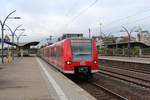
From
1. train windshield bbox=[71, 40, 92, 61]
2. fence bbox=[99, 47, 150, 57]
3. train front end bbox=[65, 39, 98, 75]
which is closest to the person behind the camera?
train front end bbox=[65, 39, 98, 75]

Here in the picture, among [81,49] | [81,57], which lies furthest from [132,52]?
[81,57]

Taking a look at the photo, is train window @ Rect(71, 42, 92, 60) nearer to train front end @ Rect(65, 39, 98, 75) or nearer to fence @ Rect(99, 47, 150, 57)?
train front end @ Rect(65, 39, 98, 75)

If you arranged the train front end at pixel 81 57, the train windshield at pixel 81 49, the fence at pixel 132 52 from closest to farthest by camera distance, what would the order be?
the train front end at pixel 81 57 → the train windshield at pixel 81 49 → the fence at pixel 132 52

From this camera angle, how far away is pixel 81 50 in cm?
2384

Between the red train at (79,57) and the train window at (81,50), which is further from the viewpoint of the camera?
the train window at (81,50)

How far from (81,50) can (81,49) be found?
7cm

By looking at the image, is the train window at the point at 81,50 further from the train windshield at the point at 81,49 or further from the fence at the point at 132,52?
the fence at the point at 132,52

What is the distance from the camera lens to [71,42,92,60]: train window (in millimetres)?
23578

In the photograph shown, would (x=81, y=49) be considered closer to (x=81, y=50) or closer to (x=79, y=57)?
(x=81, y=50)

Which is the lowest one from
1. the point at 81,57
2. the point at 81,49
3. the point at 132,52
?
the point at 81,57

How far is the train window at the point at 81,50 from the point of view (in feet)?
77.4

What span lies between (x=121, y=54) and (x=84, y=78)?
218 feet

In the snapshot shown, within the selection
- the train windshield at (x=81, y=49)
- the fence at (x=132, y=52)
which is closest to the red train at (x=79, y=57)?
the train windshield at (x=81, y=49)

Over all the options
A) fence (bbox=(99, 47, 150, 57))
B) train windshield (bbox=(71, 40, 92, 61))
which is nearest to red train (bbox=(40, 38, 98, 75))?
train windshield (bbox=(71, 40, 92, 61))
